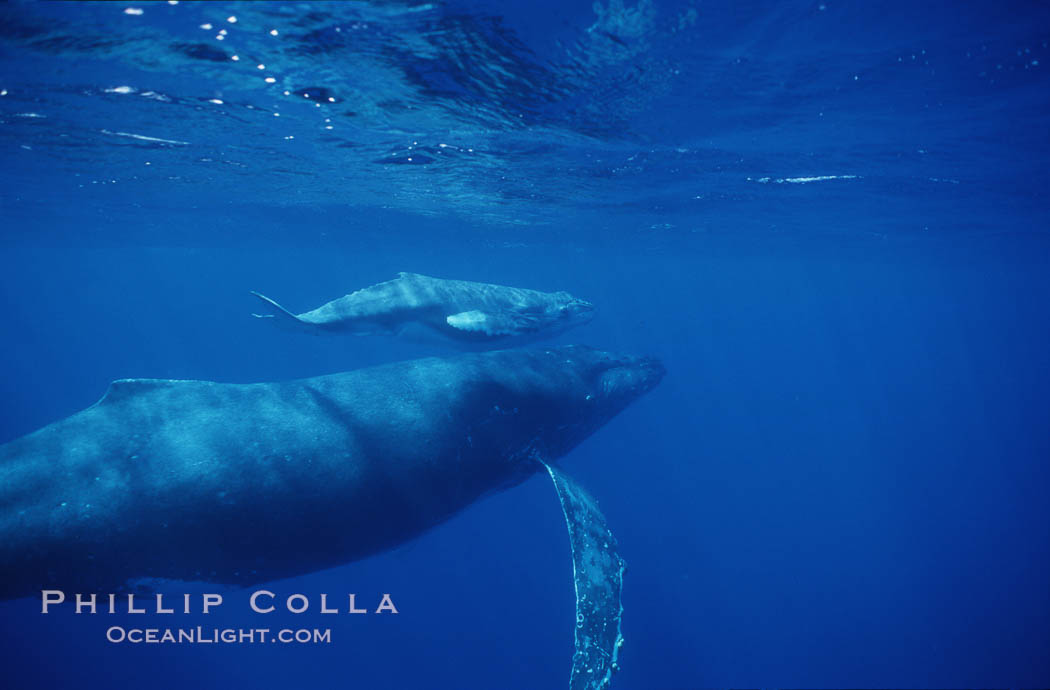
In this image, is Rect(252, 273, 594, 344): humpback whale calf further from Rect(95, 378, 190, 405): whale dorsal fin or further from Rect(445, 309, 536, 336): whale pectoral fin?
Rect(95, 378, 190, 405): whale dorsal fin

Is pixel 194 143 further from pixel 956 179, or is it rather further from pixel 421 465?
pixel 956 179

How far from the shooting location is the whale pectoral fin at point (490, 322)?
1219 cm

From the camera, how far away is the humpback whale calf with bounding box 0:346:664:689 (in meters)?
5.93

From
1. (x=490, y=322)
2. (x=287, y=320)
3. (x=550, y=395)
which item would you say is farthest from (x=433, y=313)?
(x=550, y=395)

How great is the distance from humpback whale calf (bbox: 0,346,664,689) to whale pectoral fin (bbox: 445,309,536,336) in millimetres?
2181

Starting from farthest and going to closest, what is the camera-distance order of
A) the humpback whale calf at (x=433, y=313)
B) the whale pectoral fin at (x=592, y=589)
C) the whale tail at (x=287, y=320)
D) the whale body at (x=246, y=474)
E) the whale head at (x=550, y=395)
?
the humpback whale calf at (x=433, y=313) → the whale tail at (x=287, y=320) → the whale head at (x=550, y=395) → the whale pectoral fin at (x=592, y=589) → the whale body at (x=246, y=474)

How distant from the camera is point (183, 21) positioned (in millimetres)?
8320

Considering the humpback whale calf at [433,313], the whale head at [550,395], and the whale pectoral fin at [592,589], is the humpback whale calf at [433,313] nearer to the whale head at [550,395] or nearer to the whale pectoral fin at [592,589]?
the whale head at [550,395]

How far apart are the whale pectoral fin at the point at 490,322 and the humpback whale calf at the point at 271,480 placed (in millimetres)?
2181

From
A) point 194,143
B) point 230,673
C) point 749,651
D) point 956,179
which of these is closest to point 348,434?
point 194,143

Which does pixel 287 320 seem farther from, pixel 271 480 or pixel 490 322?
pixel 271 480

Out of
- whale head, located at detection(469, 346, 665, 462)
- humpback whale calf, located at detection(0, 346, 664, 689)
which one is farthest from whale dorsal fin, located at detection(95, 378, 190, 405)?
whale head, located at detection(469, 346, 665, 462)

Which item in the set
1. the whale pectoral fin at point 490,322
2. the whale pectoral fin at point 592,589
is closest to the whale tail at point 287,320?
the whale pectoral fin at point 490,322

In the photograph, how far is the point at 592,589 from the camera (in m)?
8.37
